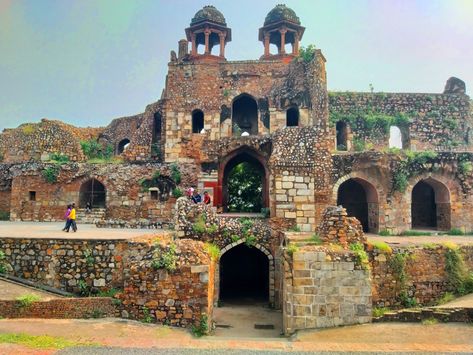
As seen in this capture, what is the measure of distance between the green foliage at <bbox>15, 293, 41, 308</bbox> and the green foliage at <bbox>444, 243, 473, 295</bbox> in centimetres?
1084

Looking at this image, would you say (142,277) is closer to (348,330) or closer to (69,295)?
(69,295)

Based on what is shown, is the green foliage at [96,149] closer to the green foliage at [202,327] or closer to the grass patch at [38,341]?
the green foliage at [202,327]

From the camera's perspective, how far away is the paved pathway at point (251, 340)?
22.9 ft

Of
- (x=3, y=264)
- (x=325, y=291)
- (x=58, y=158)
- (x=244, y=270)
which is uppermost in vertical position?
(x=58, y=158)

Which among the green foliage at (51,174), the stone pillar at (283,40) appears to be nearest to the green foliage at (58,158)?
the green foliage at (51,174)

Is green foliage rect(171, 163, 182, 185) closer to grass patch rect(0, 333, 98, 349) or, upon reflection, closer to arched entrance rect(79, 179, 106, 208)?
arched entrance rect(79, 179, 106, 208)

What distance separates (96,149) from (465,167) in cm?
2220

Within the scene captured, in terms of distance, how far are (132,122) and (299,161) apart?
16.6m

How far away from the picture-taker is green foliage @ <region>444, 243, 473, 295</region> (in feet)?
34.9

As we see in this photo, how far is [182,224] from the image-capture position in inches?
531

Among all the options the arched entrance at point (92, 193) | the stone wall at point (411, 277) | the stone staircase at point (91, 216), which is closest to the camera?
the stone wall at point (411, 277)

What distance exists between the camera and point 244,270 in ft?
65.6

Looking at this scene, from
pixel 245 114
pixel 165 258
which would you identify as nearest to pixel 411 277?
pixel 165 258

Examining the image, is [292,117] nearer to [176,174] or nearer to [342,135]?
[342,135]
